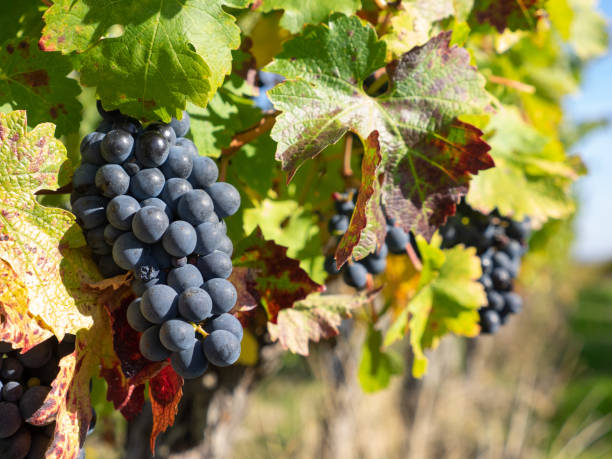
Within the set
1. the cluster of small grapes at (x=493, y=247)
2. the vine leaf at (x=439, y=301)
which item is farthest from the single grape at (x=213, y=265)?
the cluster of small grapes at (x=493, y=247)

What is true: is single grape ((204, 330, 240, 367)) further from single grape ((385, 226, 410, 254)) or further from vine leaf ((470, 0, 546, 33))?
vine leaf ((470, 0, 546, 33))

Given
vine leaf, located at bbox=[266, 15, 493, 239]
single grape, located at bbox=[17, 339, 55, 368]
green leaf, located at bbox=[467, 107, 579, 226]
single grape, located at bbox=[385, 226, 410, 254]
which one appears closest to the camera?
single grape, located at bbox=[17, 339, 55, 368]

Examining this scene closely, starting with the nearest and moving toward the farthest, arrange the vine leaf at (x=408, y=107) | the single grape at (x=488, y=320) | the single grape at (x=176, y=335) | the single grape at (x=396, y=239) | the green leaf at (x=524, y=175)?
the single grape at (x=176, y=335) < the vine leaf at (x=408, y=107) < the single grape at (x=396, y=239) < the green leaf at (x=524, y=175) < the single grape at (x=488, y=320)

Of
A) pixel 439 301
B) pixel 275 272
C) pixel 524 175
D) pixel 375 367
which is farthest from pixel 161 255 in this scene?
pixel 524 175

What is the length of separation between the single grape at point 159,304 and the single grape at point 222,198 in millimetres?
139

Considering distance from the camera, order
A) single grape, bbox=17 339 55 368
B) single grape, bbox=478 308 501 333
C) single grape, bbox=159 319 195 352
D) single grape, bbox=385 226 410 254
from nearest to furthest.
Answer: single grape, bbox=159 319 195 352
single grape, bbox=17 339 55 368
single grape, bbox=385 226 410 254
single grape, bbox=478 308 501 333

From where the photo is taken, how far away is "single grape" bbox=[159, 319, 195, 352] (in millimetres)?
629

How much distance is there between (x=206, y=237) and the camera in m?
0.68

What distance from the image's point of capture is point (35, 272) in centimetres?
66

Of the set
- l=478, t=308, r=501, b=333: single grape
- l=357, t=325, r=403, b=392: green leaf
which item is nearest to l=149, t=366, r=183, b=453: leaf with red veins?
l=357, t=325, r=403, b=392: green leaf

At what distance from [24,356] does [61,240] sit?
19 cm

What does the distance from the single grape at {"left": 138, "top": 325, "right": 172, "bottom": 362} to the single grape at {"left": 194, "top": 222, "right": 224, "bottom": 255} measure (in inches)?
4.6

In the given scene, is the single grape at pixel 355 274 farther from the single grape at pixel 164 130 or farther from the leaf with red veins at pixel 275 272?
the single grape at pixel 164 130

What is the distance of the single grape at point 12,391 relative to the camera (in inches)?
28.0
